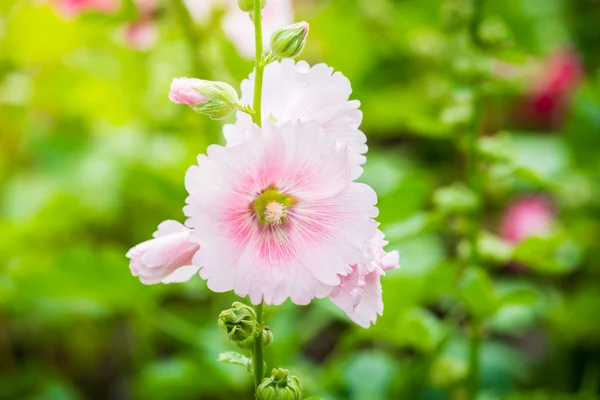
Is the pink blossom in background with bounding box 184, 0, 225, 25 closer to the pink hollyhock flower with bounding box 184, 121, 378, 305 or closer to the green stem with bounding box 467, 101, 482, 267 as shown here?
the green stem with bounding box 467, 101, 482, 267

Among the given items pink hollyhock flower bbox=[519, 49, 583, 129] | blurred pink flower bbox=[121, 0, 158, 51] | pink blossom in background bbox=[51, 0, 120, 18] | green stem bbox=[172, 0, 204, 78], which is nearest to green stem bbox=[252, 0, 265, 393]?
green stem bbox=[172, 0, 204, 78]

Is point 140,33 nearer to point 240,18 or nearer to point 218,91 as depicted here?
point 240,18

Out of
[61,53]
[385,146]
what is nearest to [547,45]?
[385,146]

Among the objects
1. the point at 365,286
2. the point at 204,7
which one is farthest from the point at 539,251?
the point at 204,7

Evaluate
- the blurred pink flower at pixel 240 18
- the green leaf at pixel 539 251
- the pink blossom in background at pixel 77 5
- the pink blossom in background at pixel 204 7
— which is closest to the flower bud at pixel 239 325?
the green leaf at pixel 539 251

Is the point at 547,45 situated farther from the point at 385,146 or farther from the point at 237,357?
the point at 237,357

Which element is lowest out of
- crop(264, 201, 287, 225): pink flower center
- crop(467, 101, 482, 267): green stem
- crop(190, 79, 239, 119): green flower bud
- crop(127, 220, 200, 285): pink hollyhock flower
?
crop(127, 220, 200, 285): pink hollyhock flower
